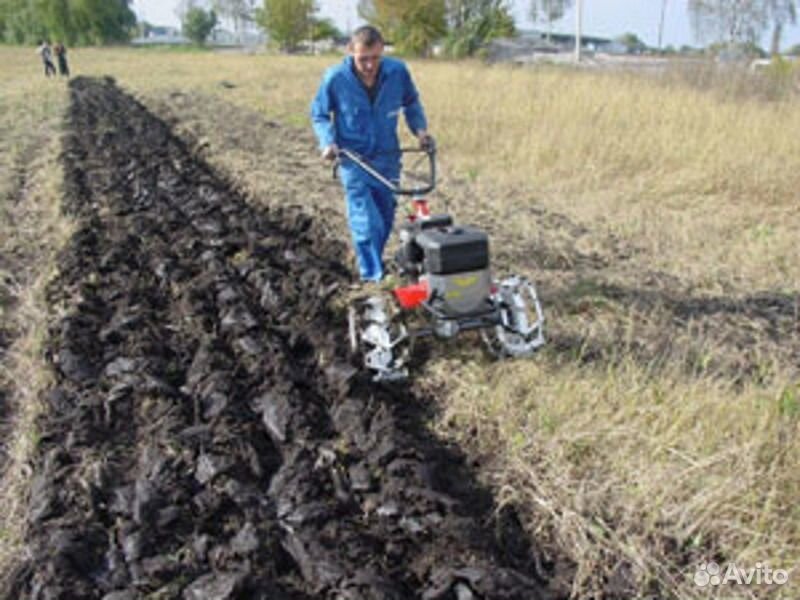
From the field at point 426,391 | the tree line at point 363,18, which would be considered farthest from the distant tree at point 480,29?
the field at point 426,391

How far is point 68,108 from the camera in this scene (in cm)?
1504

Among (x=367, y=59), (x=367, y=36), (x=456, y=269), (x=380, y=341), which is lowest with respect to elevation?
(x=380, y=341)

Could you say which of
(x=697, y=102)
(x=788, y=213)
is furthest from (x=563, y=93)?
(x=788, y=213)

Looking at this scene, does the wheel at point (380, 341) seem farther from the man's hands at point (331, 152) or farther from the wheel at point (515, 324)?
the man's hands at point (331, 152)

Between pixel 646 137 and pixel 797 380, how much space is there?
18.5ft

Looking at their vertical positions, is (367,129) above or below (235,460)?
above

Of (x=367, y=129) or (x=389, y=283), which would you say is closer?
(x=367, y=129)

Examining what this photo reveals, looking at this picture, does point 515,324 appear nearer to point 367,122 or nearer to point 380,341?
point 380,341

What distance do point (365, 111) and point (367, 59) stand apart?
34 centimetres

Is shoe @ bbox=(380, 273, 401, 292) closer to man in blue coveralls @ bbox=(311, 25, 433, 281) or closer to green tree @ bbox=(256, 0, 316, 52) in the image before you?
man in blue coveralls @ bbox=(311, 25, 433, 281)

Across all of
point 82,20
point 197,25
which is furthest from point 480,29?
point 197,25

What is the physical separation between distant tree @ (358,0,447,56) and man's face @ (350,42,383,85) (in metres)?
30.5

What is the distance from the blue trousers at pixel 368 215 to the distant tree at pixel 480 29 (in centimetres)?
2609

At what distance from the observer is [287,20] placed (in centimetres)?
5772
